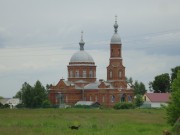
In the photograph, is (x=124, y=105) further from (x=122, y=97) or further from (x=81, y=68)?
(x=81, y=68)

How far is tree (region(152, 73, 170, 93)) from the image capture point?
127m

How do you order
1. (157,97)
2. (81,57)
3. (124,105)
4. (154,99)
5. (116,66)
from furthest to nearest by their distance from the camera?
(81,57) → (154,99) → (157,97) → (116,66) → (124,105)

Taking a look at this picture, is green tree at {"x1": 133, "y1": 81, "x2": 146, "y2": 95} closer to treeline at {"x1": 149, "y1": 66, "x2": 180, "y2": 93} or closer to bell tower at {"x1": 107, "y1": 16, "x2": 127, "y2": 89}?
treeline at {"x1": 149, "y1": 66, "x2": 180, "y2": 93}

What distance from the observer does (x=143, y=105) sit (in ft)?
378

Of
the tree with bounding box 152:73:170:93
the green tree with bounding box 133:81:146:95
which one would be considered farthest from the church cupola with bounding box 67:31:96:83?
the green tree with bounding box 133:81:146:95

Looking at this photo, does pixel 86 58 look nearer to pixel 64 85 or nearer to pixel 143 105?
pixel 64 85

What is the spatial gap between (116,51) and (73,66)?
410 inches

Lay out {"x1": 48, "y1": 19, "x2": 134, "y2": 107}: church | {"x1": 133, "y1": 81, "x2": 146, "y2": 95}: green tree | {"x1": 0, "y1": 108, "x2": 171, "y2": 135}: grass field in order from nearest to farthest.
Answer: {"x1": 0, "y1": 108, "x2": 171, "y2": 135}: grass field → {"x1": 48, "y1": 19, "x2": 134, "y2": 107}: church → {"x1": 133, "y1": 81, "x2": 146, "y2": 95}: green tree

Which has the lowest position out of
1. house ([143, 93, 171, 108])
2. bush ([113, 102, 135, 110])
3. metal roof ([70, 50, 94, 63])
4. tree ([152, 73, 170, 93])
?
bush ([113, 102, 135, 110])

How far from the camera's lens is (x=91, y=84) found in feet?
390

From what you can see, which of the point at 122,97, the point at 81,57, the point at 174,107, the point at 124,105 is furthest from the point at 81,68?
the point at 174,107

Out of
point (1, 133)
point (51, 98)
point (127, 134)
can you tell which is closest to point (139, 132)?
point (127, 134)

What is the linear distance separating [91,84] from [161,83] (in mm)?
18550

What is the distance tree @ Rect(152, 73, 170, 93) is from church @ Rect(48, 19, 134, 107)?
12867mm
